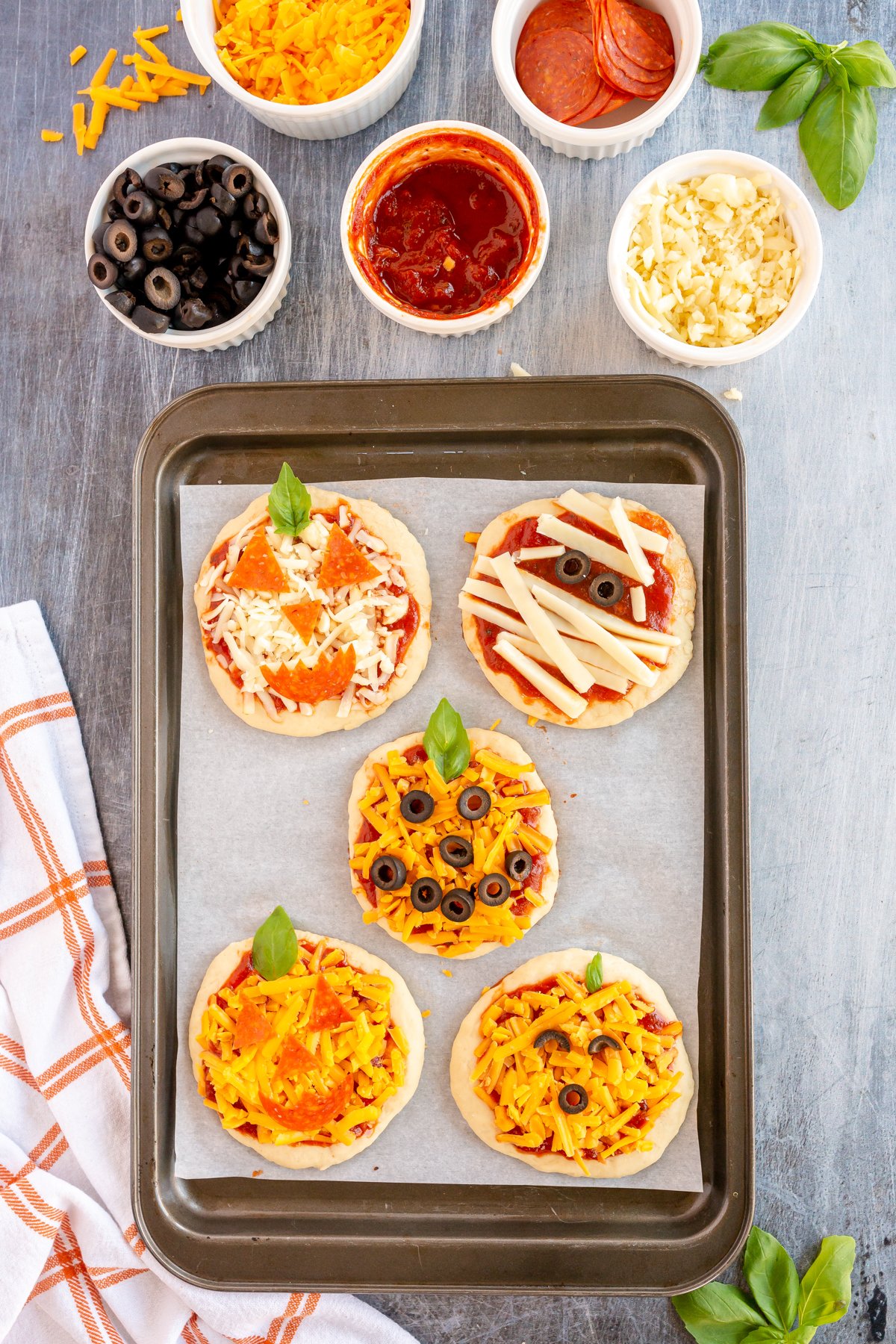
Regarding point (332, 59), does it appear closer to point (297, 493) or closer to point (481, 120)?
point (481, 120)

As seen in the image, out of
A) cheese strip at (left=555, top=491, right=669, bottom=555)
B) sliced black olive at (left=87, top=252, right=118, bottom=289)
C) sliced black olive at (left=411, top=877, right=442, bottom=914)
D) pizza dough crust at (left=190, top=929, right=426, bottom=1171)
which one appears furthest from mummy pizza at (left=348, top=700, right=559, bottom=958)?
sliced black olive at (left=87, top=252, right=118, bottom=289)

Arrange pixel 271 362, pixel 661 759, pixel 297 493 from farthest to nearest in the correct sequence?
pixel 271 362 → pixel 661 759 → pixel 297 493

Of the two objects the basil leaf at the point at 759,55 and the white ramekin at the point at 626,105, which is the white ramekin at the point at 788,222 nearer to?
the white ramekin at the point at 626,105

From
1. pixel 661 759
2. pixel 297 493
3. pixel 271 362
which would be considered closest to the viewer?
pixel 297 493

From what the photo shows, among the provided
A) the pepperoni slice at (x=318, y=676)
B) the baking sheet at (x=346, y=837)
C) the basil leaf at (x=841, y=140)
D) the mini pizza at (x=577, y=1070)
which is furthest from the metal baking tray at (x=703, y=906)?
the basil leaf at (x=841, y=140)

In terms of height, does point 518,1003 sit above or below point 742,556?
below

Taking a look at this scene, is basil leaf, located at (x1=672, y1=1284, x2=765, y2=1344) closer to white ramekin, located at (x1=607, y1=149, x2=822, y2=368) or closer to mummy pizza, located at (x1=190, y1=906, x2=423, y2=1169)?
mummy pizza, located at (x1=190, y1=906, x2=423, y2=1169)

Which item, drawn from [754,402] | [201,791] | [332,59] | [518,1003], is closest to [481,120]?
[332,59]
